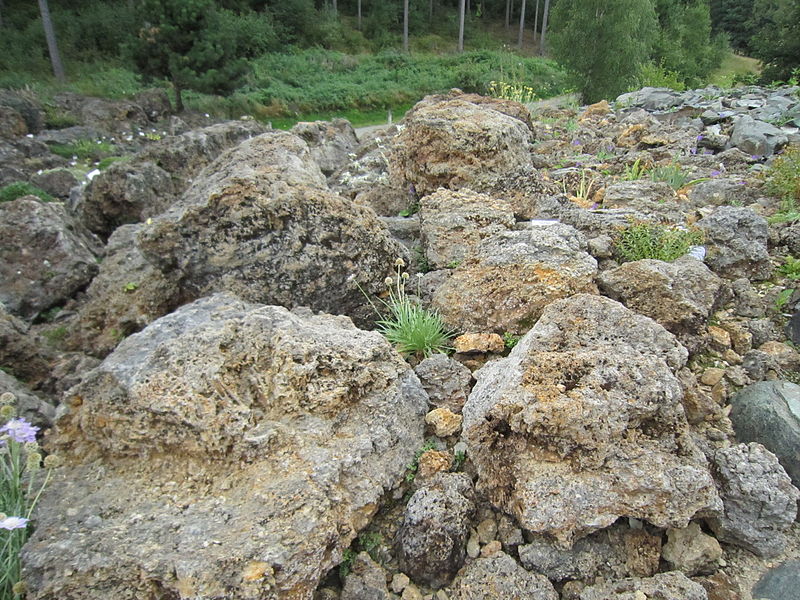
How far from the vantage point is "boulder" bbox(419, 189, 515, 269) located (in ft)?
15.1

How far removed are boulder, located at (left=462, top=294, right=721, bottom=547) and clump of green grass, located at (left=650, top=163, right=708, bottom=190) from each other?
13.2 ft

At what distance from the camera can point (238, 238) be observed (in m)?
Answer: 4.06

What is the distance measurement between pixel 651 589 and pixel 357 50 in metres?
48.9

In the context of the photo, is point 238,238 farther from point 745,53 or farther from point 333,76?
point 745,53

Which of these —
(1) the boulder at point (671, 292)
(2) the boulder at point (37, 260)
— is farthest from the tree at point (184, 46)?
(1) the boulder at point (671, 292)

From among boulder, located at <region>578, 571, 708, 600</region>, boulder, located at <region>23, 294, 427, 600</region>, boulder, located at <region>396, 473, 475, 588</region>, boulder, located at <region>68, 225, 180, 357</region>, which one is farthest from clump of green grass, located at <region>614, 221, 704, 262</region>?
boulder, located at <region>68, 225, 180, 357</region>

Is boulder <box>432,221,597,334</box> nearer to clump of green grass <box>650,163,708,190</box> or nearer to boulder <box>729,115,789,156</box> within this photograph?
clump of green grass <box>650,163,708,190</box>

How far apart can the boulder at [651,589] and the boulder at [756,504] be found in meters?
0.37

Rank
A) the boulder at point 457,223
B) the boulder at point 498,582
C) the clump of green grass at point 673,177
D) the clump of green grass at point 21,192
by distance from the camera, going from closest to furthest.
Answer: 1. the boulder at point 498,582
2. the boulder at point 457,223
3. the clump of green grass at point 673,177
4. the clump of green grass at point 21,192

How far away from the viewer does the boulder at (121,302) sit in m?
4.41

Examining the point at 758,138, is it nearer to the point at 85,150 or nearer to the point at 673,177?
the point at 673,177

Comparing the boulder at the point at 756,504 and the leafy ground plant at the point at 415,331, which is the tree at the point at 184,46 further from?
the boulder at the point at 756,504

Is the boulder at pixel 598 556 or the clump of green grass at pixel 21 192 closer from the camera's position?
the boulder at pixel 598 556

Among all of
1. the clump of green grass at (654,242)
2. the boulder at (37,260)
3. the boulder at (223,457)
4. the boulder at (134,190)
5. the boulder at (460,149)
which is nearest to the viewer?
the boulder at (223,457)
